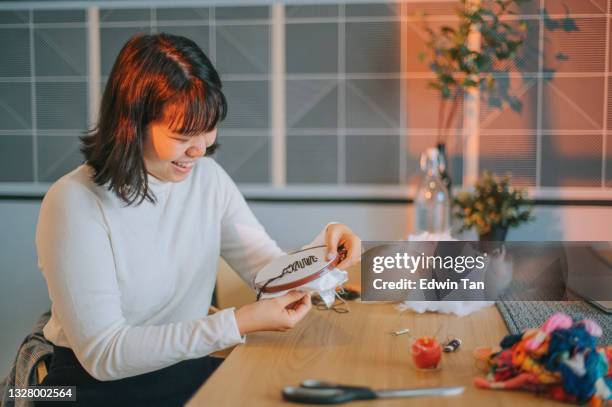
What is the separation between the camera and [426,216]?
2.72 meters

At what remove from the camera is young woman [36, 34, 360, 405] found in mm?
1378

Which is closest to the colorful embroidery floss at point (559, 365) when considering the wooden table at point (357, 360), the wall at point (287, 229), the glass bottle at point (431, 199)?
the wooden table at point (357, 360)

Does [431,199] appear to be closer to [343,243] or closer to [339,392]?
[343,243]

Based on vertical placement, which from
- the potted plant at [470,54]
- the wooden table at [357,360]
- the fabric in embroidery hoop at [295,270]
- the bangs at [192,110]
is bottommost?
the wooden table at [357,360]

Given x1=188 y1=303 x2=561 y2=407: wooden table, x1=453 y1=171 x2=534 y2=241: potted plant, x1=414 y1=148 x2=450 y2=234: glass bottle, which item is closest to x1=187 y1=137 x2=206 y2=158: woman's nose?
x1=188 y1=303 x2=561 y2=407: wooden table

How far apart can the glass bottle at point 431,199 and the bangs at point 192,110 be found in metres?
1.39

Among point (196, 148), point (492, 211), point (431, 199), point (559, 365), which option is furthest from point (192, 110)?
point (431, 199)

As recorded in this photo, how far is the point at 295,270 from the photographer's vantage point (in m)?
1.45

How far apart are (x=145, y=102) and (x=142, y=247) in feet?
1.11

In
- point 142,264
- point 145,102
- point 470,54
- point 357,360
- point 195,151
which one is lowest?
point 357,360

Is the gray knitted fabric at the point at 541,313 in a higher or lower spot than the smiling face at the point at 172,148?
lower

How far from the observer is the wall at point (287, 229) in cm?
279

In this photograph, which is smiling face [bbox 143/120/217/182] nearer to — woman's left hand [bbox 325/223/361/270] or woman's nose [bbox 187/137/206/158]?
woman's nose [bbox 187/137/206/158]

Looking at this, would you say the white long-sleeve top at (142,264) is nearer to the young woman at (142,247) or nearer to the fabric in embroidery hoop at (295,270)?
the young woman at (142,247)
